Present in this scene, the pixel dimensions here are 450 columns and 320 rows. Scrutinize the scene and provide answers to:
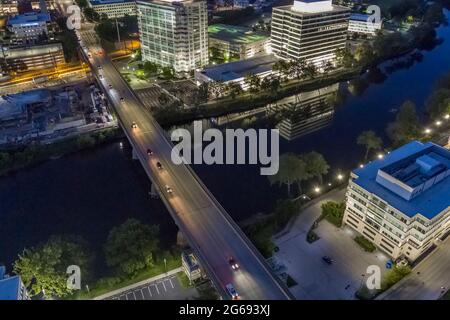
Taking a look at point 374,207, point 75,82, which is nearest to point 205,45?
point 75,82

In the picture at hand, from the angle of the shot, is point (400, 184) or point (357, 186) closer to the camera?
point (400, 184)

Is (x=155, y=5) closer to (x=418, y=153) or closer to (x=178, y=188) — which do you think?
(x=178, y=188)

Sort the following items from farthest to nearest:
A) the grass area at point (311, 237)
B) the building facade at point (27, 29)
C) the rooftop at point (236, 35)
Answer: the building facade at point (27, 29), the rooftop at point (236, 35), the grass area at point (311, 237)

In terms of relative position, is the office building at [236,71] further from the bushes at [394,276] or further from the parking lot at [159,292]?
the bushes at [394,276]

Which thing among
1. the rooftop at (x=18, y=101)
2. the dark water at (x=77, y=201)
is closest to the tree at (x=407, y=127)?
the dark water at (x=77, y=201)

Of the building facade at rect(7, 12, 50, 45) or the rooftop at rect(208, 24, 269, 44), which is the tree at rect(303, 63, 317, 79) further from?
the building facade at rect(7, 12, 50, 45)

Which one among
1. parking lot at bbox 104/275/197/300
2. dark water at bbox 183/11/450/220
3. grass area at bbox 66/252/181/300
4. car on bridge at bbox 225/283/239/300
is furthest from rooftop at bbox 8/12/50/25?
car on bridge at bbox 225/283/239/300
